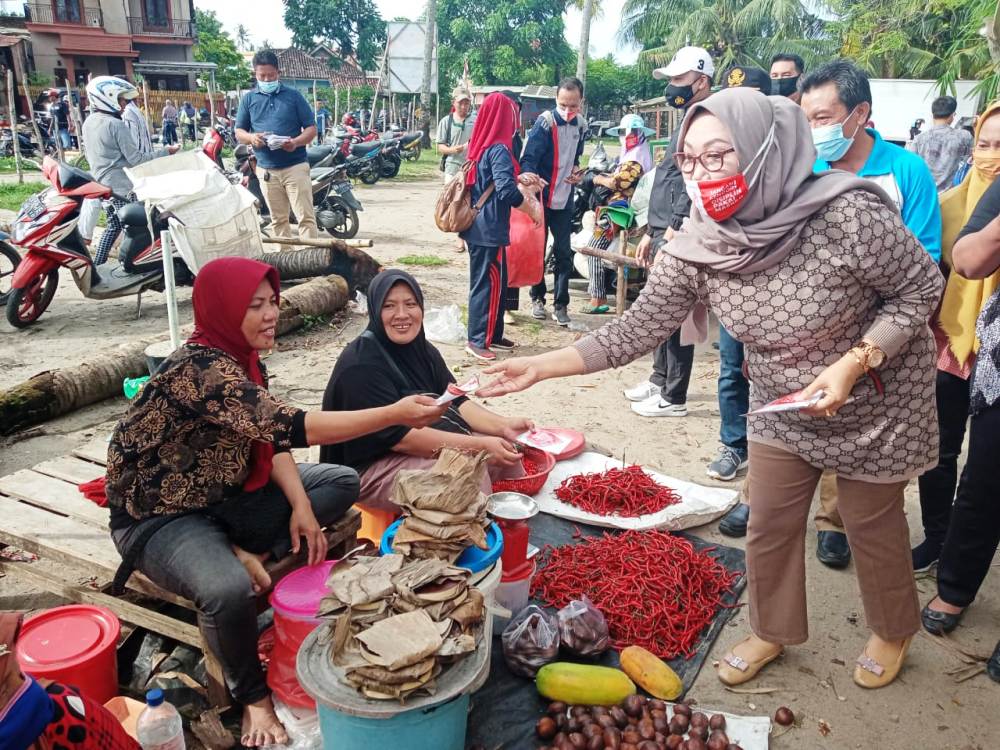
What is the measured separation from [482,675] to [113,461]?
1.34 meters

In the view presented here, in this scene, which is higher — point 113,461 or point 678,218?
point 678,218

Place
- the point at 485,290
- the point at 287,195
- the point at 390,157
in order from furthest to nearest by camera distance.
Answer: the point at 390,157 < the point at 287,195 < the point at 485,290

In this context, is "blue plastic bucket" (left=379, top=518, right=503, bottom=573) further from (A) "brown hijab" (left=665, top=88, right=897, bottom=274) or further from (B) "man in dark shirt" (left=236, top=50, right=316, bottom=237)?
(B) "man in dark shirt" (left=236, top=50, right=316, bottom=237)

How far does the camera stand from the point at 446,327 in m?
6.68

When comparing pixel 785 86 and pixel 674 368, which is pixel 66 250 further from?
pixel 785 86

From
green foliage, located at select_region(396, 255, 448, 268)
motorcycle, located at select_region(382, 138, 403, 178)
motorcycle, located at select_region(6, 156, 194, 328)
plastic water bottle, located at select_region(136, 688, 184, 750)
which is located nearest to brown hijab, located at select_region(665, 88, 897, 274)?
plastic water bottle, located at select_region(136, 688, 184, 750)

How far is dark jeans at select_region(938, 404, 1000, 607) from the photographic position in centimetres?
262

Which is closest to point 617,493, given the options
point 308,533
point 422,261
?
point 308,533

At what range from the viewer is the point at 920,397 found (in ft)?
7.52

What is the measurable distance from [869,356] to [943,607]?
142 centimetres

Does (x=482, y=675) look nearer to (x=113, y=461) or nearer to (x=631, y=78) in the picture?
(x=113, y=461)

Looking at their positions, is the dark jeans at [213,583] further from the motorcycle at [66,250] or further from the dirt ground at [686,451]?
the motorcycle at [66,250]

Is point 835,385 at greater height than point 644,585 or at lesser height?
greater

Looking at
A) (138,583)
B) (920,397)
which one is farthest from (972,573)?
(138,583)
